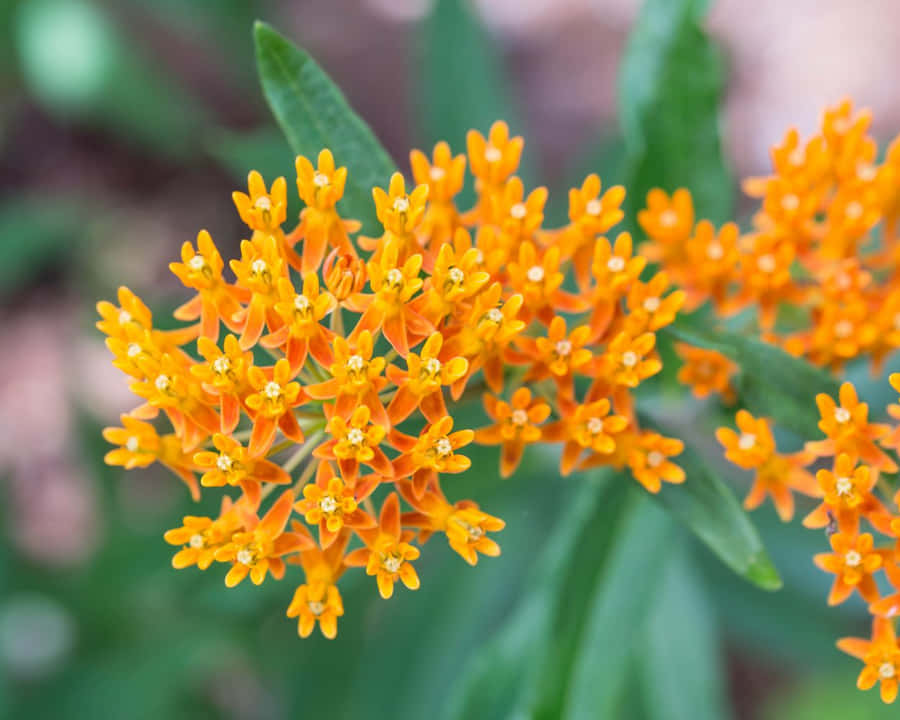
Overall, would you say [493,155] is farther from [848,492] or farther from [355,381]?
[848,492]

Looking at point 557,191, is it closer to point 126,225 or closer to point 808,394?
point 126,225

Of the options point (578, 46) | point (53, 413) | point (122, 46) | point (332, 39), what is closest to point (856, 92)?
Result: point (578, 46)

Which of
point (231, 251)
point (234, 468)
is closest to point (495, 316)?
point (234, 468)

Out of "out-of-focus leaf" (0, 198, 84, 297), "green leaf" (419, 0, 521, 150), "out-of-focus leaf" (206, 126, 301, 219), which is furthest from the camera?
"out-of-focus leaf" (0, 198, 84, 297)

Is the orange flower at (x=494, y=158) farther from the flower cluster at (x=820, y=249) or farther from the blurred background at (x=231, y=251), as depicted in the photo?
the blurred background at (x=231, y=251)

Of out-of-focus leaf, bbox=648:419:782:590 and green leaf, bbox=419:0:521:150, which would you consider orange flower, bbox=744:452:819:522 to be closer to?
out-of-focus leaf, bbox=648:419:782:590

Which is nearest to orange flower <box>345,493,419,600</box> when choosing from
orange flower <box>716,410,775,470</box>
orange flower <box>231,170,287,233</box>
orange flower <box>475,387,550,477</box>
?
orange flower <box>475,387,550,477</box>
